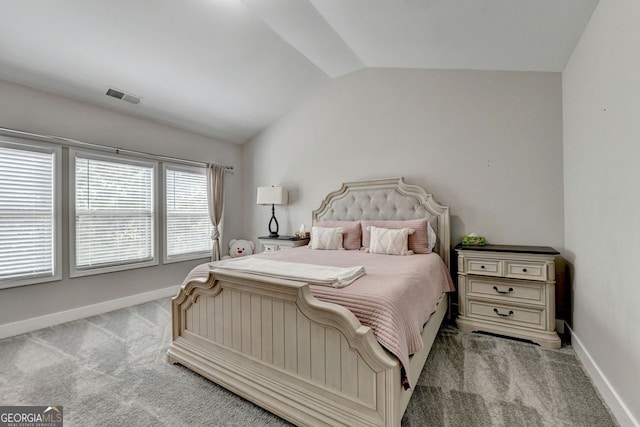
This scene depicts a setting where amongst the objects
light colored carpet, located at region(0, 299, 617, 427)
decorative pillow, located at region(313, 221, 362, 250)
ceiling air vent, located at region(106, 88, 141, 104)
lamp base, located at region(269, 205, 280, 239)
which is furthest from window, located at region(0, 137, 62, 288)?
decorative pillow, located at region(313, 221, 362, 250)

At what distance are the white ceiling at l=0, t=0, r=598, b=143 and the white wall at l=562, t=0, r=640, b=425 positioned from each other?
0.41 m

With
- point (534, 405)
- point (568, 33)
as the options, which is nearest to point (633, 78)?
point (568, 33)

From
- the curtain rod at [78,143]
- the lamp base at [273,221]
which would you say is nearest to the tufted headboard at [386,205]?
the lamp base at [273,221]

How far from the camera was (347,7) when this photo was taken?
239 cm

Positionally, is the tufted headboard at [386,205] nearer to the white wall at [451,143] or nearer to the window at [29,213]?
the white wall at [451,143]

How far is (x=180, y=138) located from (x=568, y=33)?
440 centimetres

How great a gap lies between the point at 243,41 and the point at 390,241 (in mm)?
2564

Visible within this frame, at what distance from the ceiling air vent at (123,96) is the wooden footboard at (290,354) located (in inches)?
98.5

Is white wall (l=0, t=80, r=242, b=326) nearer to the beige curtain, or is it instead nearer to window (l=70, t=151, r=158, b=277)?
window (l=70, t=151, r=158, b=277)

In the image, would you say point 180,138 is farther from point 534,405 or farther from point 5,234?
point 534,405

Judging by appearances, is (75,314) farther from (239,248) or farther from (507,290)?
(507,290)

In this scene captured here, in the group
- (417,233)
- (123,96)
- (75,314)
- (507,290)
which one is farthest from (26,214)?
(507,290)

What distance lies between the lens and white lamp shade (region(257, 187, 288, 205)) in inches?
166

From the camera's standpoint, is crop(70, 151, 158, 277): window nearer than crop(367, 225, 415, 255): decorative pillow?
No
